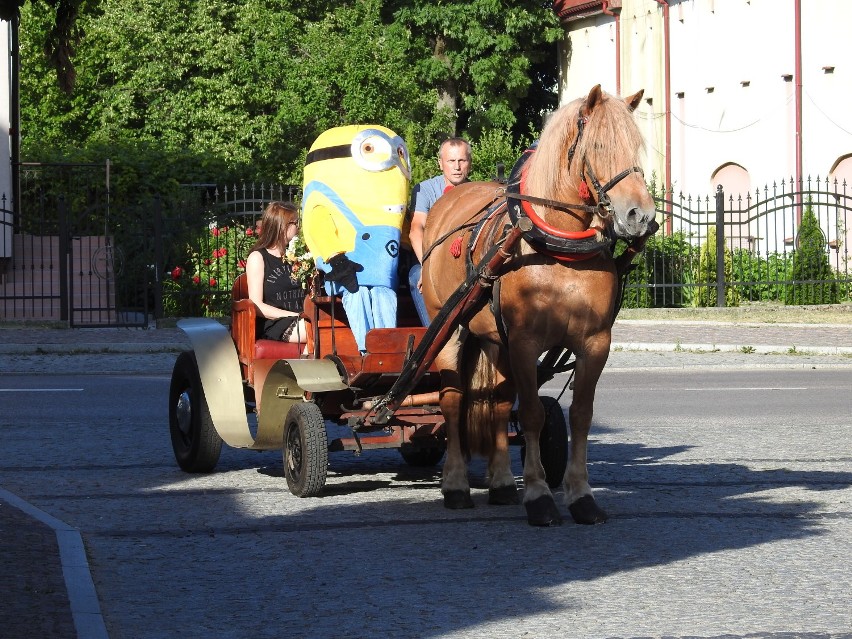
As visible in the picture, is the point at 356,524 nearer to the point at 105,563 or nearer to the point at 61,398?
the point at 105,563

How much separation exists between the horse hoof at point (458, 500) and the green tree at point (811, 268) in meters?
20.2

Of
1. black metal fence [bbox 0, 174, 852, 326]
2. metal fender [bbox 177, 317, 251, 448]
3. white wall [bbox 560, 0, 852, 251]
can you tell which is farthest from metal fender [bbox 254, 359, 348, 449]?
white wall [bbox 560, 0, 852, 251]

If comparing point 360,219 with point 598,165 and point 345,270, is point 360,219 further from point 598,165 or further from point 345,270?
point 598,165

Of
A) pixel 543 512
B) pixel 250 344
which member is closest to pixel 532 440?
pixel 543 512

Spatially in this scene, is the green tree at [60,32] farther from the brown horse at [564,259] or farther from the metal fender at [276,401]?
the metal fender at [276,401]

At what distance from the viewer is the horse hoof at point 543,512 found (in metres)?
7.73

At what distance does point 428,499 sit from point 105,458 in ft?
9.75

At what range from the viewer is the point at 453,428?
336 inches

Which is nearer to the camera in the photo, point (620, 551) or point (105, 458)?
point (620, 551)

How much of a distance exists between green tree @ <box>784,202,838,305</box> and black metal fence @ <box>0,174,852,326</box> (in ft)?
0.06

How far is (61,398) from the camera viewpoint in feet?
49.6

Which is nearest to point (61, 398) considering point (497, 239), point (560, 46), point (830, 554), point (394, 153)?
point (394, 153)

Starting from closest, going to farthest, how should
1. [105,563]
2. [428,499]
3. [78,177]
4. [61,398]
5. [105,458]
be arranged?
[105,563]
[428,499]
[105,458]
[61,398]
[78,177]

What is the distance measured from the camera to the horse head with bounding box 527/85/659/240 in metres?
7.09
